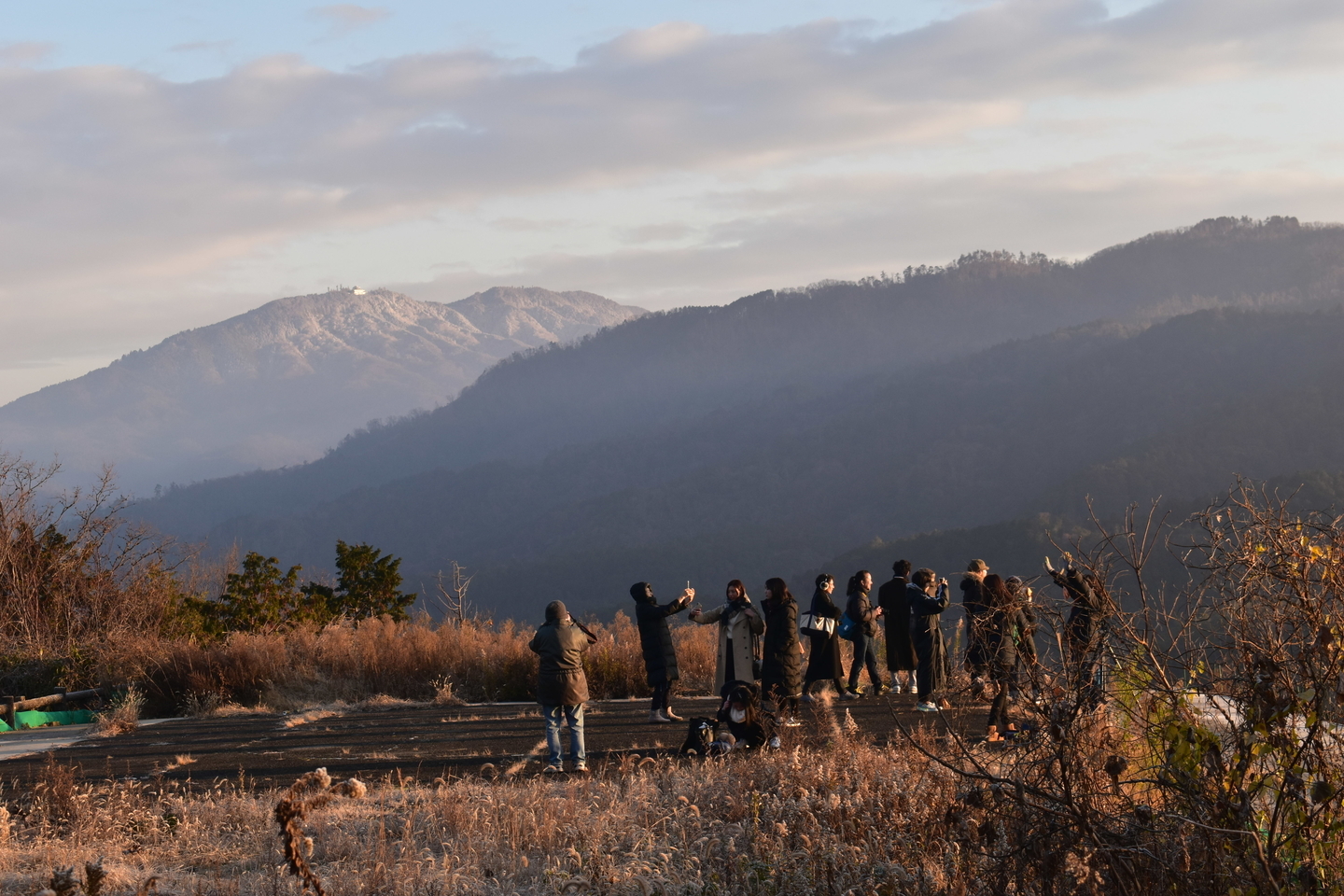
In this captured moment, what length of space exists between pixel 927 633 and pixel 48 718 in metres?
11.1

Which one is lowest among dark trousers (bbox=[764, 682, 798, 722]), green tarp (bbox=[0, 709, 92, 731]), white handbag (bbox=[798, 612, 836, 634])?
green tarp (bbox=[0, 709, 92, 731])

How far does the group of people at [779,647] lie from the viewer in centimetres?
923

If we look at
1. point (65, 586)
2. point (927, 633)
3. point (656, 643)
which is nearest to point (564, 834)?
point (656, 643)

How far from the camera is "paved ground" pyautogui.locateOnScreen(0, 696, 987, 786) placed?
32.7 feet

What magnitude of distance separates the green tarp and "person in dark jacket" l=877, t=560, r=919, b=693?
1011 cm

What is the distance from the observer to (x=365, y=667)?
16.3 m

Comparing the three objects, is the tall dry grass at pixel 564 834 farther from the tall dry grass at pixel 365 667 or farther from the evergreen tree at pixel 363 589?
the evergreen tree at pixel 363 589

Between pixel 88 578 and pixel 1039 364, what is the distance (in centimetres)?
13973

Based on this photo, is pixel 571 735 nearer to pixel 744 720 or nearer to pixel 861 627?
pixel 744 720

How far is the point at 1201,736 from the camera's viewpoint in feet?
13.7

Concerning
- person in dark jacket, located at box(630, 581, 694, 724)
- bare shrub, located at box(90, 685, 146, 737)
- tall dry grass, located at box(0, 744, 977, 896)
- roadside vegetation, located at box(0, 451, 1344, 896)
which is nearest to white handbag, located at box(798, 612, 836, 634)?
person in dark jacket, located at box(630, 581, 694, 724)

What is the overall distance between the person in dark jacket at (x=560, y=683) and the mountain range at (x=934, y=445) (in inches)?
2931

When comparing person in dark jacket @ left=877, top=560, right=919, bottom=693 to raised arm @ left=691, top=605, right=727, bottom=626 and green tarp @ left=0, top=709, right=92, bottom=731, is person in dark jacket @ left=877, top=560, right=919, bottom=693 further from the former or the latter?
green tarp @ left=0, top=709, right=92, bottom=731

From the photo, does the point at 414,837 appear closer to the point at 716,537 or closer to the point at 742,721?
the point at 742,721
